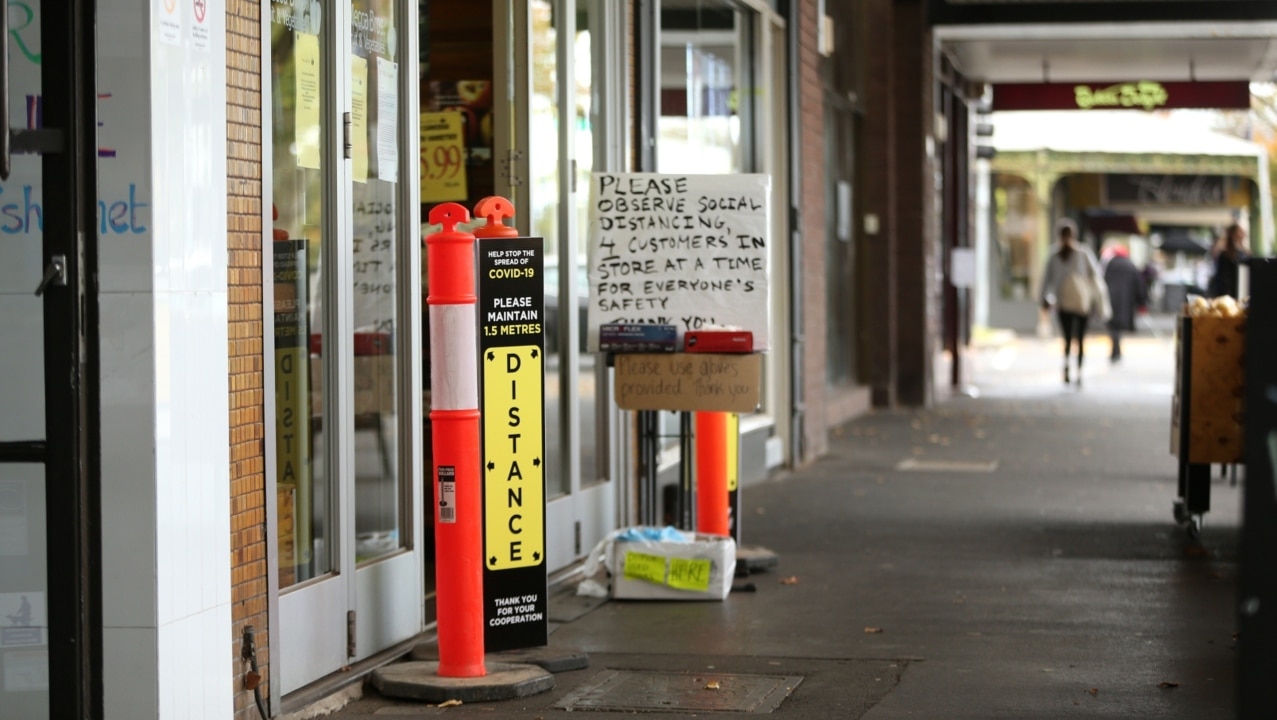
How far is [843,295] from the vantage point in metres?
17.4

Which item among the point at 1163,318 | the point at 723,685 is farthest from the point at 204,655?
the point at 1163,318

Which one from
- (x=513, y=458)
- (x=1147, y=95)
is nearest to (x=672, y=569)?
(x=513, y=458)

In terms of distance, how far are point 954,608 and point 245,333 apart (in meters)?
3.73

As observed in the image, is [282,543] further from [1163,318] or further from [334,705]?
[1163,318]

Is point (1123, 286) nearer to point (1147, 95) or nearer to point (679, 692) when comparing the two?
point (1147, 95)

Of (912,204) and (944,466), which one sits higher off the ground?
(912,204)

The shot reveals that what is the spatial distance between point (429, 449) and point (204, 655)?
10.5 feet

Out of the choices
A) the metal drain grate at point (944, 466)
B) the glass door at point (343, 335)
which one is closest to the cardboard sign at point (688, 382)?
the glass door at point (343, 335)

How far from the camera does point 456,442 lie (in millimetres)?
5988

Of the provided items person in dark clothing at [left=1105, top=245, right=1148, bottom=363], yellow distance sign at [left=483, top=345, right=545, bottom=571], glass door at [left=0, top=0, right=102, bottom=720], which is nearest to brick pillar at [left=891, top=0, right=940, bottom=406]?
person in dark clothing at [left=1105, top=245, right=1148, bottom=363]

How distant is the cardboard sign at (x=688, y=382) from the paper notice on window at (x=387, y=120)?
65.2 inches

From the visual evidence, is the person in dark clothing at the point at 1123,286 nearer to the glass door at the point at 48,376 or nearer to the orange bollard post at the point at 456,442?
the orange bollard post at the point at 456,442

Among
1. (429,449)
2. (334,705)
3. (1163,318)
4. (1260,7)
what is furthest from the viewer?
(1163,318)

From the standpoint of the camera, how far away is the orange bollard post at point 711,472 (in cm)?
830
